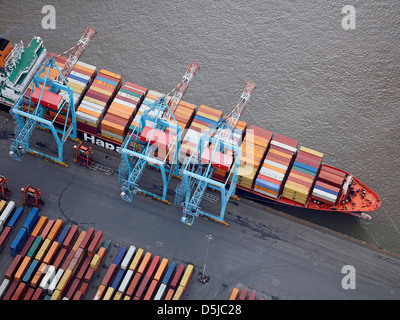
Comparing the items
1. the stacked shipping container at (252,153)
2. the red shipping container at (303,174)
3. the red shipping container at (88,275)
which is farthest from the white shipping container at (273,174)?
the red shipping container at (88,275)

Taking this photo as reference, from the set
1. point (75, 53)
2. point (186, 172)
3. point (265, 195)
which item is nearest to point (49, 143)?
point (75, 53)

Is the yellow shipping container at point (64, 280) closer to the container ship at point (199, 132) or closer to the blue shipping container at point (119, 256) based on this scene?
the blue shipping container at point (119, 256)

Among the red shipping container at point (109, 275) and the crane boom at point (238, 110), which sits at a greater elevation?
the crane boom at point (238, 110)

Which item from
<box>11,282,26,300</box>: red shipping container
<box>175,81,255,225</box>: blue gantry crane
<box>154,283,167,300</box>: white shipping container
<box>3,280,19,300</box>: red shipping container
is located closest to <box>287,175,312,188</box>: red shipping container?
<box>175,81,255,225</box>: blue gantry crane

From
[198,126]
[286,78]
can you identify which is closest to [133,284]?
[198,126]
